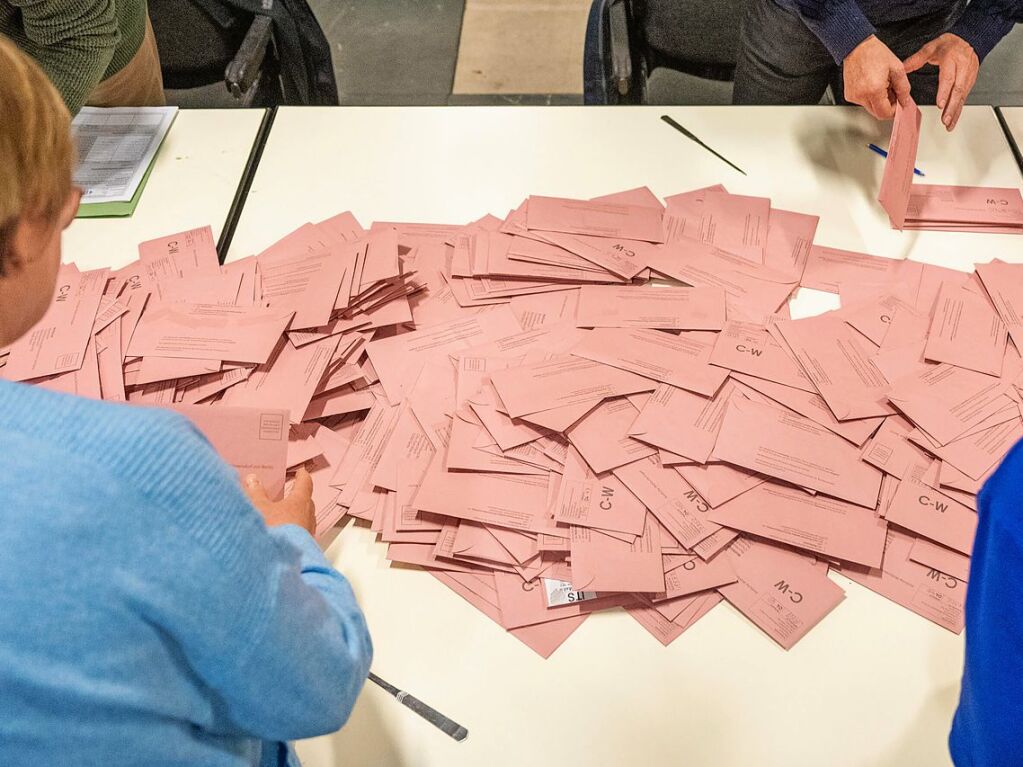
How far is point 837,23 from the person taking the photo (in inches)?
52.9

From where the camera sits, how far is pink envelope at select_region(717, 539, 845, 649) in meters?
0.93

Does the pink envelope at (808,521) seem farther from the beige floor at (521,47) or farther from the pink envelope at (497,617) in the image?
the beige floor at (521,47)

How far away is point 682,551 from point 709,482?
0.32 ft

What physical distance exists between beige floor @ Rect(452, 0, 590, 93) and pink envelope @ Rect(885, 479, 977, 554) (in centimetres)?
226

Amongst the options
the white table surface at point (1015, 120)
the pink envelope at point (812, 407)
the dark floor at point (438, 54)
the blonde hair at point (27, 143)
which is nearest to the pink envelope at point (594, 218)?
the pink envelope at point (812, 407)

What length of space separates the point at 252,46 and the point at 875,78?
1.27 meters

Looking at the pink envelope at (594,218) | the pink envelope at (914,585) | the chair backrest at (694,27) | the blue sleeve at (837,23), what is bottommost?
the pink envelope at (914,585)

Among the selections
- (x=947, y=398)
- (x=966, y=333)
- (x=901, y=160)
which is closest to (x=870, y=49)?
(x=901, y=160)

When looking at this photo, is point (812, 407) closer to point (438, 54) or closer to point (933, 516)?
point (933, 516)

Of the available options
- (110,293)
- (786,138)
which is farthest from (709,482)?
(110,293)

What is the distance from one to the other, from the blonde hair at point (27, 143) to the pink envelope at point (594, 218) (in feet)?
2.73

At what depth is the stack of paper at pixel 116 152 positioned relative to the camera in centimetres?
146

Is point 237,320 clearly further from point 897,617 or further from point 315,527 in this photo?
point 897,617

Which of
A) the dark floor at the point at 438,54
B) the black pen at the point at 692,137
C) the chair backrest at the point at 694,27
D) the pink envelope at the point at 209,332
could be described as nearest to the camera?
the pink envelope at the point at 209,332
